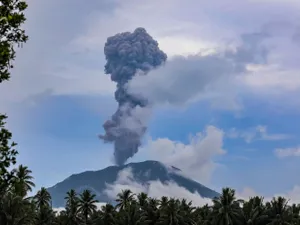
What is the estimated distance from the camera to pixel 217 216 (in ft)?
312

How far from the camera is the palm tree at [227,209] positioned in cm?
9431

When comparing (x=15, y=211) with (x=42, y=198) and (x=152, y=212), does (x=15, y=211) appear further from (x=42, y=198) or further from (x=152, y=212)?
(x=152, y=212)

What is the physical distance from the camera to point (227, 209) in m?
94.7

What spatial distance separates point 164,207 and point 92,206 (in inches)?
A: 801

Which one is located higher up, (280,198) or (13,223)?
(280,198)

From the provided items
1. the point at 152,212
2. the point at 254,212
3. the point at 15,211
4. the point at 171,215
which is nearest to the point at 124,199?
the point at 152,212

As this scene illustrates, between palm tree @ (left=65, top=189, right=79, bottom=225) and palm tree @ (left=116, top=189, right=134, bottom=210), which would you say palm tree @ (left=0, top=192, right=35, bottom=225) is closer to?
palm tree @ (left=65, top=189, right=79, bottom=225)

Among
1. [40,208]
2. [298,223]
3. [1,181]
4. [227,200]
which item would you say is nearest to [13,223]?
[40,208]

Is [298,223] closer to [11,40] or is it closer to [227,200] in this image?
[227,200]

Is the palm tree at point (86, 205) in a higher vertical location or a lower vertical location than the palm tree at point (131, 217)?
higher

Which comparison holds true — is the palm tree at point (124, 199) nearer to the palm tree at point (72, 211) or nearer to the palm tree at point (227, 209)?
the palm tree at point (72, 211)

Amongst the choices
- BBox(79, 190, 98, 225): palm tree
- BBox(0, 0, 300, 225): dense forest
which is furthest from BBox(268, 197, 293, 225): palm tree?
BBox(79, 190, 98, 225): palm tree

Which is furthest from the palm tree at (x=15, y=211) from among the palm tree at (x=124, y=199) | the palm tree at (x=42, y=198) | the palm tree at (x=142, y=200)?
the palm tree at (x=124, y=199)

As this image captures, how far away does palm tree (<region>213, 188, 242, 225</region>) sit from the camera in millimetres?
94312
